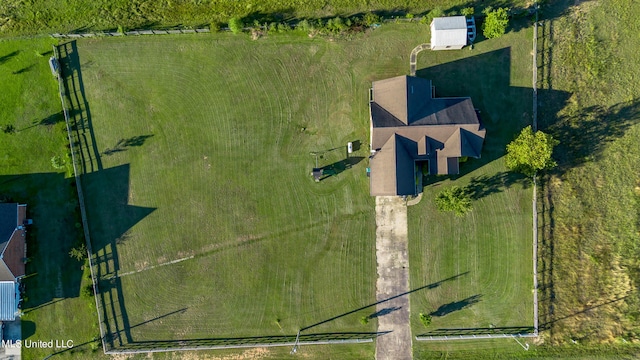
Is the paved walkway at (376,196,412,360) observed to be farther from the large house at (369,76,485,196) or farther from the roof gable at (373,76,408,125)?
the roof gable at (373,76,408,125)

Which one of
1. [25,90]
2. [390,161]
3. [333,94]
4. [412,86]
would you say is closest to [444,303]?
[390,161]

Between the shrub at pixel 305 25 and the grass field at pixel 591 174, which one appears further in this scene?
the shrub at pixel 305 25

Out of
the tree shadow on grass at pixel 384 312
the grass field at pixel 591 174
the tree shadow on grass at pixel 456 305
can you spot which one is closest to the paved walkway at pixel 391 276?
the tree shadow on grass at pixel 384 312

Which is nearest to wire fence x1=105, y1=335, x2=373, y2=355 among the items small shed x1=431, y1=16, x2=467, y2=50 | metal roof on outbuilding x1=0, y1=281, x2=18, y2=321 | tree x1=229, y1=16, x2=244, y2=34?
metal roof on outbuilding x1=0, y1=281, x2=18, y2=321

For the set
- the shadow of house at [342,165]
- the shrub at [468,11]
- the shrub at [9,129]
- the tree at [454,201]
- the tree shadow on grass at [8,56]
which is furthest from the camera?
the tree shadow on grass at [8,56]

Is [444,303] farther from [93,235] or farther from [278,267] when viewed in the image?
[93,235]

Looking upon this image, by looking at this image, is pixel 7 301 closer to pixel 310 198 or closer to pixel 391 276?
pixel 310 198

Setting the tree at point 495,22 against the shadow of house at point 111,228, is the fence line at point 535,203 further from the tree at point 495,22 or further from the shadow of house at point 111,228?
the shadow of house at point 111,228
